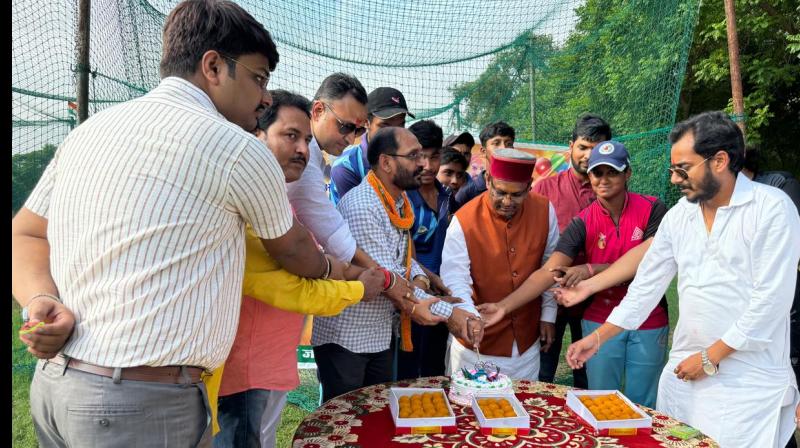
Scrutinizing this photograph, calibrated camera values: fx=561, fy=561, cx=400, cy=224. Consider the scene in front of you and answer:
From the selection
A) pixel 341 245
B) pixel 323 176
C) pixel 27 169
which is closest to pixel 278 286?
pixel 341 245

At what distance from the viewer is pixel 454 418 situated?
218 cm

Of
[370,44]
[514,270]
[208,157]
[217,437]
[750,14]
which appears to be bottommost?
[217,437]

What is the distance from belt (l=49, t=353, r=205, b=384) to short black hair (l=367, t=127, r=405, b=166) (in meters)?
1.89

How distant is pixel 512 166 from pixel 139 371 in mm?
2312

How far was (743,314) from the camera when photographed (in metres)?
2.41

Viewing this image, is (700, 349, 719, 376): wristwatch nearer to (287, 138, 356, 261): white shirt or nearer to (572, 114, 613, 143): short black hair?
(287, 138, 356, 261): white shirt

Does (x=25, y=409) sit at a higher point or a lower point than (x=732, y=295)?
lower

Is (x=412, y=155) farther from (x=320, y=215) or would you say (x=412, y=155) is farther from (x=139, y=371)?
(x=139, y=371)

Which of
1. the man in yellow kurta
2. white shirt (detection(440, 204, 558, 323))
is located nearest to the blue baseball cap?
white shirt (detection(440, 204, 558, 323))

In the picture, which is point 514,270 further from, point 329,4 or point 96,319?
point 329,4

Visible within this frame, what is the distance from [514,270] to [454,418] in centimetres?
133

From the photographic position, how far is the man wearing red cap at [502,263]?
3.26m

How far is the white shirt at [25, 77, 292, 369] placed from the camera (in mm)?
1387
